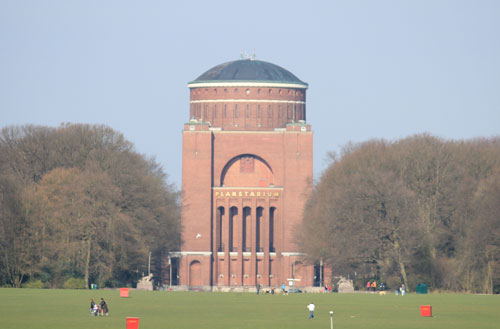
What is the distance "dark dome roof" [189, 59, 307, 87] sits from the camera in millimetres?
135750

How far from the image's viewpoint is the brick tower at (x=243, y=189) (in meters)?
130

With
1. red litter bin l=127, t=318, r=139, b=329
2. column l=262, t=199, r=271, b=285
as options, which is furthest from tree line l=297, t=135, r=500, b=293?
red litter bin l=127, t=318, r=139, b=329

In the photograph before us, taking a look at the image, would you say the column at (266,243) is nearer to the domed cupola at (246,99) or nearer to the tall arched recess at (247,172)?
the tall arched recess at (247,172)

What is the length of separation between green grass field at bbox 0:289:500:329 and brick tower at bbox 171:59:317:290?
47020 millimetres

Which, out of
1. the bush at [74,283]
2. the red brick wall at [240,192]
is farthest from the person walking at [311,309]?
the red brick wall at [240,192]

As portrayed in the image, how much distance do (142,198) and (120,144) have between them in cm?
1167

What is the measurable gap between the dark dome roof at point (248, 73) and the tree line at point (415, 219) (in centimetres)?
3644

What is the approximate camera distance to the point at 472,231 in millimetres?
90375

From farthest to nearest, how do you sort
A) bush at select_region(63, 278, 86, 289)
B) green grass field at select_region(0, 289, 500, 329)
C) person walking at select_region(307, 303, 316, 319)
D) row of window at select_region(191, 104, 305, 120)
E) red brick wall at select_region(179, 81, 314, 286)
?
row of window at select_region(191, 104, 305, 120), red brick wall at select_region(179, 81, 314, 286), bush at select_region(63, 278, 86, 289), person walking at select_region(307, 303, 316, 319), green grass field at select_region(0, 289, 500, 329)

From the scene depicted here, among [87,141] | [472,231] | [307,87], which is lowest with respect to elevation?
[472,231]

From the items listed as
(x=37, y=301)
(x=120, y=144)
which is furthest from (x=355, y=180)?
(x=37, y=301)

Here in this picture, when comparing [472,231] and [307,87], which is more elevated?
[307,87]

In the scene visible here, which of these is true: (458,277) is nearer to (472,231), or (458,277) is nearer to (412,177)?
(472,231)

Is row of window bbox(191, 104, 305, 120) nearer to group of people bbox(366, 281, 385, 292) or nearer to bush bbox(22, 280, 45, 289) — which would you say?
group of people bbox(366, 281, 385, 292)
